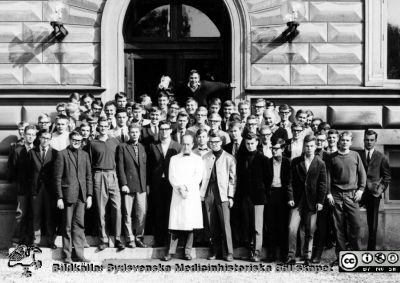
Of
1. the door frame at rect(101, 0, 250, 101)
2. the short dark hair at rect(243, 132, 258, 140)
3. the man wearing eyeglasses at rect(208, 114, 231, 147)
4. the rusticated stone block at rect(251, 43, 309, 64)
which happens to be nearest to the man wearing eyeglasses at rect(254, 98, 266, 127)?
the man wearing eyeglasses at rect(208, 114, 231, 147)

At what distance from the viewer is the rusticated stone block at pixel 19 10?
11547 mm

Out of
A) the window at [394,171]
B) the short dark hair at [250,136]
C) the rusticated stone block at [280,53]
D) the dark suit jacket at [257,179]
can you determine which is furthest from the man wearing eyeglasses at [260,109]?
the window at [394,171]

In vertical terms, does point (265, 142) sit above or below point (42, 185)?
above

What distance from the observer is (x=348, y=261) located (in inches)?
355

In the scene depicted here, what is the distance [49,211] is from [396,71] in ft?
23.0

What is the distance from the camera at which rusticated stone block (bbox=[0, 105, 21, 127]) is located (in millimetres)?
11484

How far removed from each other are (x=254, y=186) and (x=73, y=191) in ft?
8.95

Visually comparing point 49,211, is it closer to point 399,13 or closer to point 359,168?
point 359,168

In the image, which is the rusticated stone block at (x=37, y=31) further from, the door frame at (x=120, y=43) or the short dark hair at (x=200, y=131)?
the short dark hair at (x=200, y=131)

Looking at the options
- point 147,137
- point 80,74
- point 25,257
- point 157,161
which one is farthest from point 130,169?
point 80,74

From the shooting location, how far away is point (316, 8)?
38.1 feet

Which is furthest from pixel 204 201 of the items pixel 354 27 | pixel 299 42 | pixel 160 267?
pixel 354 27

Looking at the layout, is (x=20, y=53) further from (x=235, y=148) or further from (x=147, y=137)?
(x=235, y=148)

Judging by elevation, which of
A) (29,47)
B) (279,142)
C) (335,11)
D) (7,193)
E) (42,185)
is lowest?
(7,193)
